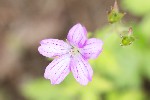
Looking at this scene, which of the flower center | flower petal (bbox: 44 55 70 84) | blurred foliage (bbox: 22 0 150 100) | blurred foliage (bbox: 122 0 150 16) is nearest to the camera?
flower petal (bbox: 44 55 70 84)

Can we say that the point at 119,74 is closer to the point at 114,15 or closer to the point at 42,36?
the point at 114,15

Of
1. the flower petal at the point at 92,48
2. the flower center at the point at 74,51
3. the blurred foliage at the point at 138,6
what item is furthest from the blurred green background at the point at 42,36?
the flower petal at the point at 92,48

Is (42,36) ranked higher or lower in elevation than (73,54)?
higher

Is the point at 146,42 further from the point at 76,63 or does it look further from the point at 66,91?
the point at 76,63

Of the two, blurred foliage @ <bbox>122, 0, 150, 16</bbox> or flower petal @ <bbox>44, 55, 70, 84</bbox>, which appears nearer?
flower petal @ <bbox>44, 55, 70, 84</bbox>

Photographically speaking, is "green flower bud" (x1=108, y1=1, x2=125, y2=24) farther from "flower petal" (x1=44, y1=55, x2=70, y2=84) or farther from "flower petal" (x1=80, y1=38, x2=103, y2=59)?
"flower petal" (x1=44, y1=55, x2=70, y2=84)

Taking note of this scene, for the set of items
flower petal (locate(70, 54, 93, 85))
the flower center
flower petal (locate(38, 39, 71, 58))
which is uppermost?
the flower center

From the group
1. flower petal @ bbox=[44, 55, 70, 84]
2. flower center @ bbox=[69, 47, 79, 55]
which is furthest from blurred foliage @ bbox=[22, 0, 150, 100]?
flower petal @ bbox=[44, 55, 70, 84]

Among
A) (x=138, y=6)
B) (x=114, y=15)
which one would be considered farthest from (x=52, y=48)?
(x=138, y=6)
